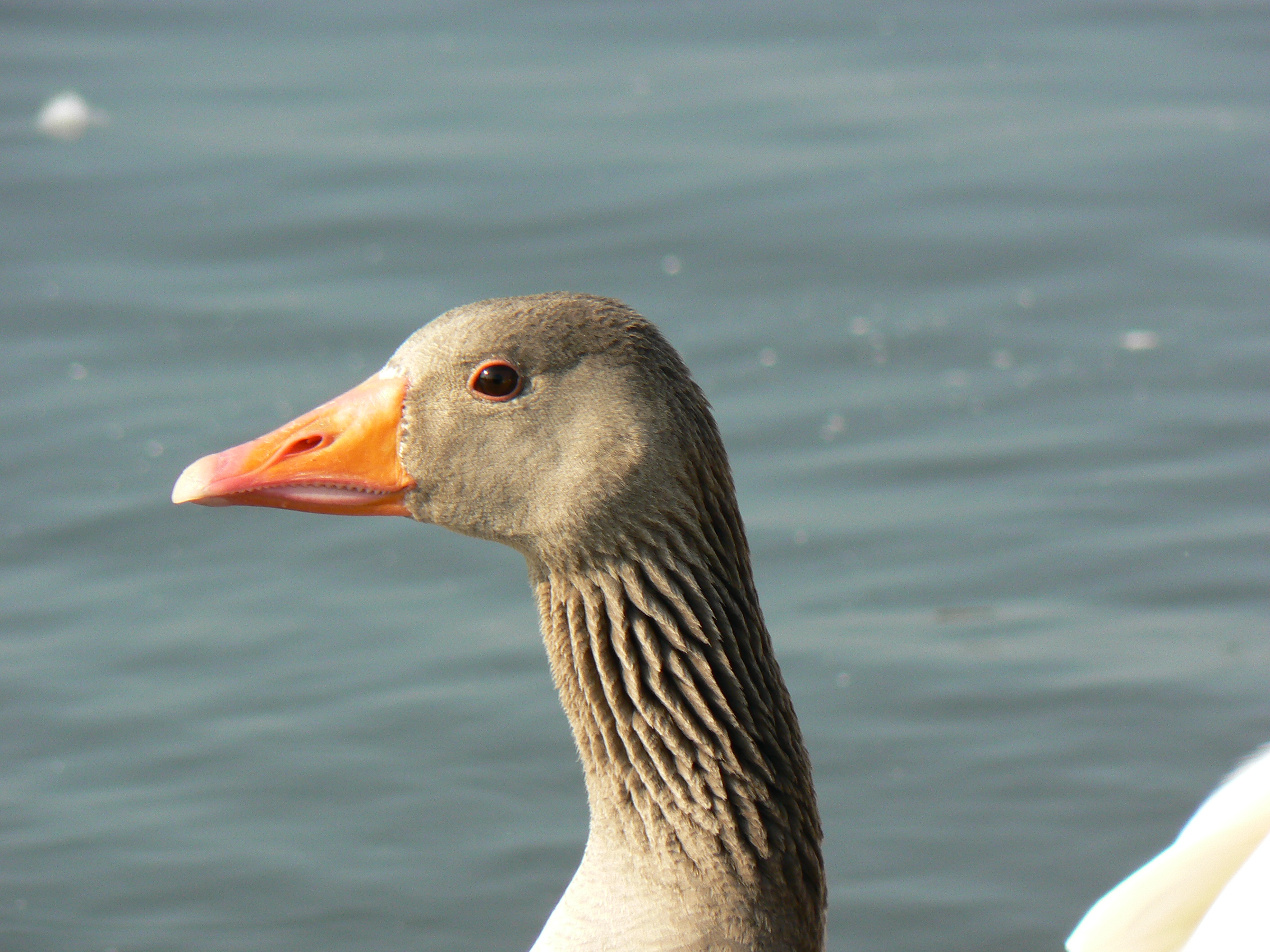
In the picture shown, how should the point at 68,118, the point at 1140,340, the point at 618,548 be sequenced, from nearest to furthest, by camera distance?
the point at 618,548
the point at 1140,340
the point at 68,118

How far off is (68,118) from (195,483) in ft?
24.3

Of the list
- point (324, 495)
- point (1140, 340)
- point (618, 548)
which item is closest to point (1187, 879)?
point (618, 548)

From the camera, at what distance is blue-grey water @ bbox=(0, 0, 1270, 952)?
18.2ft

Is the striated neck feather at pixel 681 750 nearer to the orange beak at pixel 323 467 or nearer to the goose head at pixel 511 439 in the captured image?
the goose head at pixel 511 439

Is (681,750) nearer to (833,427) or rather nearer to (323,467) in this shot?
(323,467)

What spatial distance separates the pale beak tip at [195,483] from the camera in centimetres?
365

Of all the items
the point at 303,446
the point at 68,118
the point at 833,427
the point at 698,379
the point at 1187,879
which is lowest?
the point at 1187,879

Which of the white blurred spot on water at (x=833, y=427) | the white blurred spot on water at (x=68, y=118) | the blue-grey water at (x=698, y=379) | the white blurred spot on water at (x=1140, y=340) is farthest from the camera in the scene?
the white blurred spot on water at (x=68, y=118)

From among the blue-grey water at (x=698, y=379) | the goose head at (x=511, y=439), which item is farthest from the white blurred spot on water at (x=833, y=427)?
the goose head at (x=511, y=439)

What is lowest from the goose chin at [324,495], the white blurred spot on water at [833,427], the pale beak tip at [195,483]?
the goose chin at [324,495]

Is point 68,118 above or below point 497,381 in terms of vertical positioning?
above

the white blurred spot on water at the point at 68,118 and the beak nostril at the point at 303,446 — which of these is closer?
the beak nostril at the point at 303,446

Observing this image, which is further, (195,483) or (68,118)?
(68,118)

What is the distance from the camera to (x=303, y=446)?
3732 millimetres
